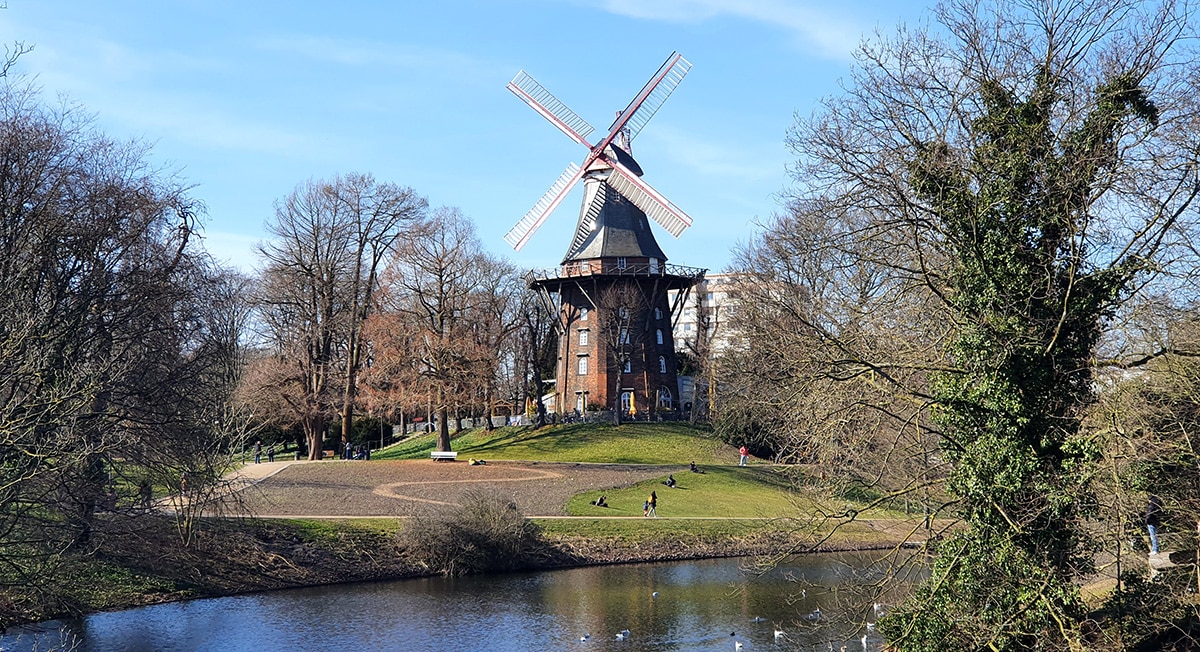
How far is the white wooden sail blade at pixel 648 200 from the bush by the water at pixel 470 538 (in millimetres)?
27873

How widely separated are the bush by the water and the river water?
83 cm

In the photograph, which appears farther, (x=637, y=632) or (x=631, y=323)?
(x=631, y=323)

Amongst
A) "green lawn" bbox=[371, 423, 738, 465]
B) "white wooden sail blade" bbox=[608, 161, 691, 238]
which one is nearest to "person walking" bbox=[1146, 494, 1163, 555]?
"green lawn" bbox=[371, 423, 738, 465]

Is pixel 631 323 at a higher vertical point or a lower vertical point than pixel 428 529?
higher

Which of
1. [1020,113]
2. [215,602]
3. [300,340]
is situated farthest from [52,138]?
[300,340]

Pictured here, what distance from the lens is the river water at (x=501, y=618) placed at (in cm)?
2042

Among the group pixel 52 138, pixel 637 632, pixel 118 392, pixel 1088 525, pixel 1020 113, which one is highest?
pixel 52 138

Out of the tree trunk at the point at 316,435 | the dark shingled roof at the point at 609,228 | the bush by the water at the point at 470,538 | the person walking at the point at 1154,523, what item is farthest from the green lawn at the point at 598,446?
the person walking at the point at 1154,523

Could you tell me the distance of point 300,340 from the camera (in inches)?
2000

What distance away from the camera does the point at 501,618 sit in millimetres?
23250

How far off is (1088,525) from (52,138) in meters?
19.5

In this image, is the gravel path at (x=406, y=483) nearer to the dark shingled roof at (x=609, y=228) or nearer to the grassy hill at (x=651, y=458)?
the grassy hill at (x=651, y=458)

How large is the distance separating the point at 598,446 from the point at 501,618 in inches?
1073

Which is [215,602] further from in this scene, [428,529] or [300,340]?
[300,340]
